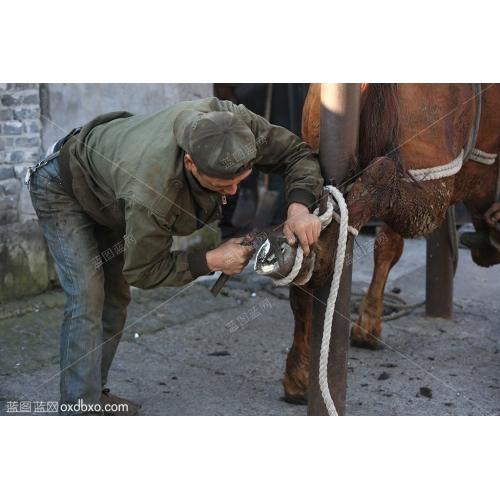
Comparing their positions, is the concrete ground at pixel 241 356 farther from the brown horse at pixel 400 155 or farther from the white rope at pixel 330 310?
the white rope at pixel 330 310

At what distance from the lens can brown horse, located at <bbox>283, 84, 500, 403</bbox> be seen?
2.81 metres

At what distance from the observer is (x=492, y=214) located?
3797 millimetres

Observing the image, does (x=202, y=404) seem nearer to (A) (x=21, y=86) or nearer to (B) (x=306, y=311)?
(B) (x=306, y=311)

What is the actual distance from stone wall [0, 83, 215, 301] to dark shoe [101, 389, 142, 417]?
5.89ft

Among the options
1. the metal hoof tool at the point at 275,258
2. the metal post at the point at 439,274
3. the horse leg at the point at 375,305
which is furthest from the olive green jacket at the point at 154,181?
the metal post at the point at 439,274

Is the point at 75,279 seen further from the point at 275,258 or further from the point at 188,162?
the point at 275,258

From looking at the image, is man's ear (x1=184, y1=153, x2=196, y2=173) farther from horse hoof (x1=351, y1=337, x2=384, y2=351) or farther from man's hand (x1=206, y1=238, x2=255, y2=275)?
horse hoof (x1=351, y1=337, x2=384, y2=351)

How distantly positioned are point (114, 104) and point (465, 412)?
3333 mm

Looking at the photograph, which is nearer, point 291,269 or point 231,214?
point 291,269

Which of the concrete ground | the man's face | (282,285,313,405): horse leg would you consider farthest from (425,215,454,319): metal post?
the man's face

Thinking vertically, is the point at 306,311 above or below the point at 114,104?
below

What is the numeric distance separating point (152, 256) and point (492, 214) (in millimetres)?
2087

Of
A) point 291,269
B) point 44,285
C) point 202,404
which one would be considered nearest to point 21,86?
point 44,285

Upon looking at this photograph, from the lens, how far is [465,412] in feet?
11.4
